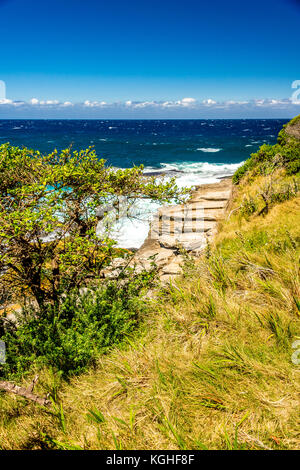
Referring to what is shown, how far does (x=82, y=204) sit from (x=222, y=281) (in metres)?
4.04

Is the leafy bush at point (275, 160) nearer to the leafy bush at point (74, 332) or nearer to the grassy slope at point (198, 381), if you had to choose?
the grassy slope at point (198, 381)

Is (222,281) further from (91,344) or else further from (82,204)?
(82,204)

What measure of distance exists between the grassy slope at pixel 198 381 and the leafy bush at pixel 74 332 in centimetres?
30

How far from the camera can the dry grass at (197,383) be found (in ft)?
9.25

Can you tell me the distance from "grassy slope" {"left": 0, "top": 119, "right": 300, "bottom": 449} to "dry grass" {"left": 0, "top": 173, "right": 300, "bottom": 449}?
13 millimetres

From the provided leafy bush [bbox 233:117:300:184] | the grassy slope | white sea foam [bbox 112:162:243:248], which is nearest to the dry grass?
the grassy slope

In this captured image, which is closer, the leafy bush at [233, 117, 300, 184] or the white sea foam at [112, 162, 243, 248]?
the leafy bush at [233, 117, 300, 184]

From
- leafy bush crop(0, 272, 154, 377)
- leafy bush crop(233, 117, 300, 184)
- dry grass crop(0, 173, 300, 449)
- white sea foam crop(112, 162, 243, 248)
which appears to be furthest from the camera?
white sea foam crop(112, 162, 243, 248)

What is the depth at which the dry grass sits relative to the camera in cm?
282

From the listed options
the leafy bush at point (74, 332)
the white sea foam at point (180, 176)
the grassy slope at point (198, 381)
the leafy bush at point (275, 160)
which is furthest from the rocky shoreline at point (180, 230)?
the grassy slope at point (198, 381)

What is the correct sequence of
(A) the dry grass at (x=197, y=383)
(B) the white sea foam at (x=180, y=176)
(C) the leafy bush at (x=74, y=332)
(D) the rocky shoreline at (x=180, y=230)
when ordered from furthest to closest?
1. (B) the white sea foam at (x=180, y=176)
2. (D) the rocky shoreline at (x=180, y=230)
3. (C) the leafy bush at (x=74, y=332)
4. (A) the dry grass at (x=197, y=383)

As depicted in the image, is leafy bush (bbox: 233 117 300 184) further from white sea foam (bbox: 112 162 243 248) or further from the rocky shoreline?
white sea foam (bbox: 112 162 243 248)

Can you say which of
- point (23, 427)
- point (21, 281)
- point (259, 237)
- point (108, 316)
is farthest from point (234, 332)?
point (21, 281)

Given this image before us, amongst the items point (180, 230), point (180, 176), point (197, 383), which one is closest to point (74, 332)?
point (197, 383)
